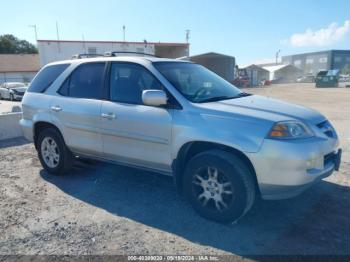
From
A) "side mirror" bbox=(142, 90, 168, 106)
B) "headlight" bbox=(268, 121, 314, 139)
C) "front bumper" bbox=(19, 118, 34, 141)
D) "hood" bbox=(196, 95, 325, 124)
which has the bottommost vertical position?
"front bumper" bbox=(19, 118, 34, 141)

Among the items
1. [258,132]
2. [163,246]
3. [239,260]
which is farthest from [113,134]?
[239,260]

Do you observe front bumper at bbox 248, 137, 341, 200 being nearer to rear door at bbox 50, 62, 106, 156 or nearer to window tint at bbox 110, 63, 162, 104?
window tint at bbox 110, 63, 162, 104

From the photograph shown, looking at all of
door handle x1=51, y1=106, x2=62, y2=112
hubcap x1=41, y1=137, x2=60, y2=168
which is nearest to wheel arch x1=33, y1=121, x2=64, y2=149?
hubcap x1=41, y1=137, x2=60, y2=168

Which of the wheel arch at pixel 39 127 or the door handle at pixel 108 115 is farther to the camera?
the wheel arch at pixel 39 127

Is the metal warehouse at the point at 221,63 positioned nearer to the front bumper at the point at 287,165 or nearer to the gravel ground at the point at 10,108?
the gravel ground at the point at 10,108

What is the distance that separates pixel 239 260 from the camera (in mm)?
3008

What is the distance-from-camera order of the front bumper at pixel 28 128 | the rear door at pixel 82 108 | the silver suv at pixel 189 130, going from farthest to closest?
the front bumper at pixel 28 128
the rear door at pixel 82 108
the silver suv at pixel 189 130

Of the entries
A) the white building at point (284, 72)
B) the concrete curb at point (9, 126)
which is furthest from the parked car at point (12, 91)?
the white building at point (284, 72)

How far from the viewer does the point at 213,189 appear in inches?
143

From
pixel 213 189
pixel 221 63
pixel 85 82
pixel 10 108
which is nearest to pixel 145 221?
pixel 213 189

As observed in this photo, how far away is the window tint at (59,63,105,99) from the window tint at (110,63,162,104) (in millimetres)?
256

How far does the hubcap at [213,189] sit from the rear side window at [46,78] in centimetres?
291

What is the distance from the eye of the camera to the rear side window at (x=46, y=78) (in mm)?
5148

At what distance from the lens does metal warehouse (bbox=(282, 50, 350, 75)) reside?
97.5 metres
